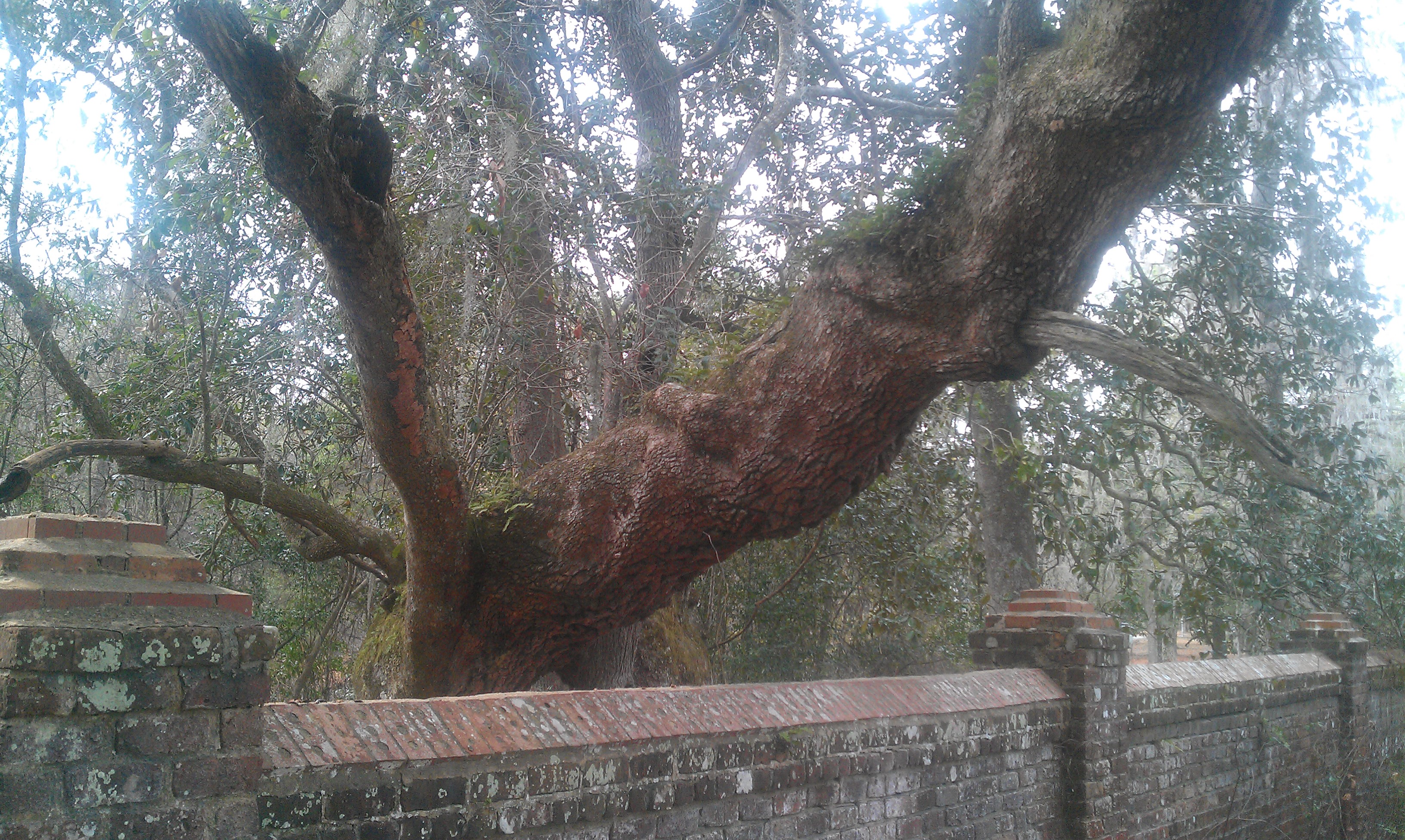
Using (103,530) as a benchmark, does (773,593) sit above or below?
below

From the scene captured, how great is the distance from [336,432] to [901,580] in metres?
5.22

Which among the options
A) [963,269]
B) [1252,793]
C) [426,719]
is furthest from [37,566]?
[1252,793]

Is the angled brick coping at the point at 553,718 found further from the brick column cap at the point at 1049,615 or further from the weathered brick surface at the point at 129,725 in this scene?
the brick column cap at the point at 1049,615

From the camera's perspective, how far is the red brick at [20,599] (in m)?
2.18

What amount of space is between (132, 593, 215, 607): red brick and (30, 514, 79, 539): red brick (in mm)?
251

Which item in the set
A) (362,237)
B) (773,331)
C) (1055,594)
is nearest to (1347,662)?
(1055,594)

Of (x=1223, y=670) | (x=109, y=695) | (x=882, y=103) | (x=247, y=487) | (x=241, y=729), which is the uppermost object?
(x=882, y=103)

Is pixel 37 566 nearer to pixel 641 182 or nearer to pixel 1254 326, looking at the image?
pixel 641 182

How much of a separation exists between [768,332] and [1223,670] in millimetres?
4873

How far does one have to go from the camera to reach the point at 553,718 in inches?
120

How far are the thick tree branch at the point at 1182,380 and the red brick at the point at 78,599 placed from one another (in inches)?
153

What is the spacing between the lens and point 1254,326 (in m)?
8.94

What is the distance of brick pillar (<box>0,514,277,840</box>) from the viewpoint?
2.10 meters

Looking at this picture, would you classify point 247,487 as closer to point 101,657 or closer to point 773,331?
point 773,331
